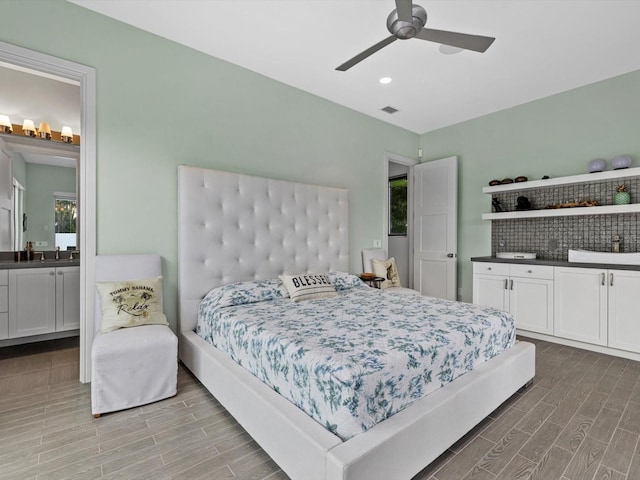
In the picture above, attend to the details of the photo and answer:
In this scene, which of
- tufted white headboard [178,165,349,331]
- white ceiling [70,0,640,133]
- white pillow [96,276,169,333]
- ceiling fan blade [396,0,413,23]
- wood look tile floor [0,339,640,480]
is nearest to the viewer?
wood look tile floor [0,339,640,480]

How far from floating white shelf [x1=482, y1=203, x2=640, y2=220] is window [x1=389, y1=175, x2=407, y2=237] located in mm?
1869

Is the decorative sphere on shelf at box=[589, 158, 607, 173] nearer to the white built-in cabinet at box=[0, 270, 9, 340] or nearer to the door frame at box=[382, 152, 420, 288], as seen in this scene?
the door frame at box=[382, 152, 420, 288]

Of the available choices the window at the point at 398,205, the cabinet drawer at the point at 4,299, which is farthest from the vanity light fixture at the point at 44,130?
the window at the point at 398,205

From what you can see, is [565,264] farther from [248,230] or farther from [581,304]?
[248,230]

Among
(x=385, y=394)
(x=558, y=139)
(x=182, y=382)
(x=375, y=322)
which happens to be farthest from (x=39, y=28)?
(x=558, y=139)

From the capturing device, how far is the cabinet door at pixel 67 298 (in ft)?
11.5

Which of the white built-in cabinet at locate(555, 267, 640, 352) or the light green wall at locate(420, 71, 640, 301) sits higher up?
the light green wall at locate(420, 71, 640, 301)

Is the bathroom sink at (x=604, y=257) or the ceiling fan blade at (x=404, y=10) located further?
the bathroom sink at (x=604, y=257)

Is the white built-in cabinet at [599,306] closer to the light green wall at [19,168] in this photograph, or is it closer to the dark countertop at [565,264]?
the dark countertop at [565,264]

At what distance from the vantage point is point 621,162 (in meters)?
3.34

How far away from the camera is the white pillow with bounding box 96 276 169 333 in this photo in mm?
2359

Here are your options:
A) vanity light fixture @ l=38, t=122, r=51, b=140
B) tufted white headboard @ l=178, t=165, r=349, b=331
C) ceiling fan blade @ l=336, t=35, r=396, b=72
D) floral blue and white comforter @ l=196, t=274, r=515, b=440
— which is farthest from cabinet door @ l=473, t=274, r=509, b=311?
vanity light fixture @ l=38, t=122, r=51, b=140

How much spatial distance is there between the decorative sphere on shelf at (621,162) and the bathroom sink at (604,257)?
2.87 ft

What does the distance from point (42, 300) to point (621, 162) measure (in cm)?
597
